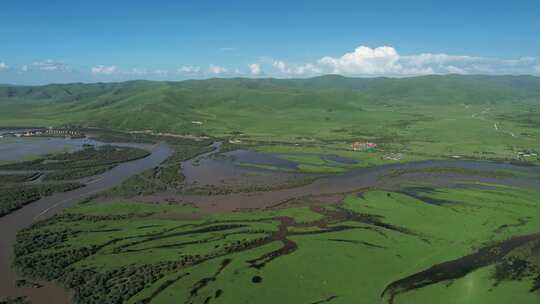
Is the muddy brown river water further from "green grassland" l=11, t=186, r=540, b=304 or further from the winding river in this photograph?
"green grassland" l=11, t=186, r=540, b=304

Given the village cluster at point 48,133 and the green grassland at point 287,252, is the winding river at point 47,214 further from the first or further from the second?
the village cluster at point 48,133

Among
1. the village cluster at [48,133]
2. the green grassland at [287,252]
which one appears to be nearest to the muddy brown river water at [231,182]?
the green grassland at [287,252]

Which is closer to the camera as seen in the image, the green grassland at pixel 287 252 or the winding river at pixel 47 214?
the winding river at pixel 47 214

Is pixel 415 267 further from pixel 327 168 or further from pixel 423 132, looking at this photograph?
pixel 423 132

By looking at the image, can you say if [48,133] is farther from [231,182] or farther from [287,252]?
[287,252]

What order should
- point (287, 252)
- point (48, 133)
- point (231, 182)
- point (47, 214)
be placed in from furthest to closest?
point (48, 133), point (231, 182), point (47, 214), point (287, 252)

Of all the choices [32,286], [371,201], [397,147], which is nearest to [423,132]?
[397,147]

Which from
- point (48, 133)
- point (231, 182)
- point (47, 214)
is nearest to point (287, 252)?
point (231, 182)
